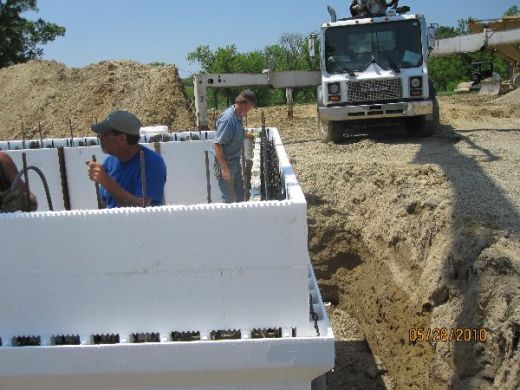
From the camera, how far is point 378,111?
11922mm

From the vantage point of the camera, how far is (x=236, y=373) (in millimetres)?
2693

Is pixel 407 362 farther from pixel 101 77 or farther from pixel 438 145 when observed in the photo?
pixel 101 77

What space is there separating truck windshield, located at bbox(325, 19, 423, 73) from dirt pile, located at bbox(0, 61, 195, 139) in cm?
535

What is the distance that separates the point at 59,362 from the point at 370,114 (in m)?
10.2

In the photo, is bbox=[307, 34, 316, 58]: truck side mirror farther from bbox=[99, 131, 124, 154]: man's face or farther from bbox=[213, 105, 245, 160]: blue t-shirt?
Answer: bbox=[99, 131, 124, 154]: man's face

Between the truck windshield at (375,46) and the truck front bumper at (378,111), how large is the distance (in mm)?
803

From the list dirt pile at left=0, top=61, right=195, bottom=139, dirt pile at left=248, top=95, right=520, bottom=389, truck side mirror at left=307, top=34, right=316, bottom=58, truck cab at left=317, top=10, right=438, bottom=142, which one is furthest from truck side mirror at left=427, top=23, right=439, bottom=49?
dirt pile at left=0, top=61, right=195, bottom=139

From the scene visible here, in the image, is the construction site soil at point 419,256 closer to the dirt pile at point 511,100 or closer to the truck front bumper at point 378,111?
A: the truck front bumper at point 378,111

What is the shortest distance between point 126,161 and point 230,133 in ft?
7.40

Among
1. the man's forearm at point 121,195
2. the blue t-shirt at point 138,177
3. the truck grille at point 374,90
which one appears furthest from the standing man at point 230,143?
the truck grille at point 374,90

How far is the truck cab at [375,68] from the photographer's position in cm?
1173

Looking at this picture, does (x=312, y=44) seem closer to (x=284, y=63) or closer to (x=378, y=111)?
(x=378, y=111)

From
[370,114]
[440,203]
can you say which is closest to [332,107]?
[370,114]
